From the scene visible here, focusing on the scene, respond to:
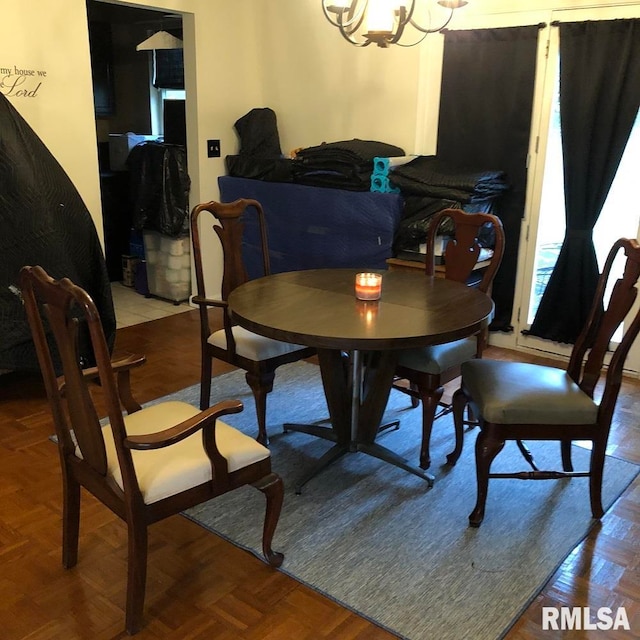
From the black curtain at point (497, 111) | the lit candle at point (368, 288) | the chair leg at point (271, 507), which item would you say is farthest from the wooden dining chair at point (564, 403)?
the black curtain at point (497, 111)

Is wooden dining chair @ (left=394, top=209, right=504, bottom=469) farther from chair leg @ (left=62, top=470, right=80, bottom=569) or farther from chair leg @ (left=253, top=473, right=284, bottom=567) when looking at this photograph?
chair leg @ (left=62, top=470, right=80, bottom=569)

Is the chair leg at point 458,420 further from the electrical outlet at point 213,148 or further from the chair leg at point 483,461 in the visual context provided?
the electrical outlet at point 213,148

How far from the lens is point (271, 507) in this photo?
1.96 m

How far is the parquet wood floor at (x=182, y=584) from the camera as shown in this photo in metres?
1.80

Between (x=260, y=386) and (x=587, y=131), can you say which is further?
(x=587, y=131)

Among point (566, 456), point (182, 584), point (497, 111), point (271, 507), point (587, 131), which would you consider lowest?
point (182, 584)

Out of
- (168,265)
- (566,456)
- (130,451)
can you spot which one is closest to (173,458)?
(130,451)

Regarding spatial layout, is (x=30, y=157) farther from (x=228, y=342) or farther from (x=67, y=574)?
(x=67, y=574)

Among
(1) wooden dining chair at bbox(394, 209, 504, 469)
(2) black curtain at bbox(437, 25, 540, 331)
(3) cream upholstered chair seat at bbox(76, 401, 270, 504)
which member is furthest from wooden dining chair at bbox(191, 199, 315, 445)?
(2) black curtain at bbox(437, 25, 540, 331)

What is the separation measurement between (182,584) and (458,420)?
4.02ft

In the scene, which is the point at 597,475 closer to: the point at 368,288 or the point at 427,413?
the point at 427,413

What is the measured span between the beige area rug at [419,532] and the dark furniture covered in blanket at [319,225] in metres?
1.38

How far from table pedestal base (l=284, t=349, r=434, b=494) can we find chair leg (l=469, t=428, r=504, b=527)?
0.28 meters

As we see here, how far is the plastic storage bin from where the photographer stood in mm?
4844
